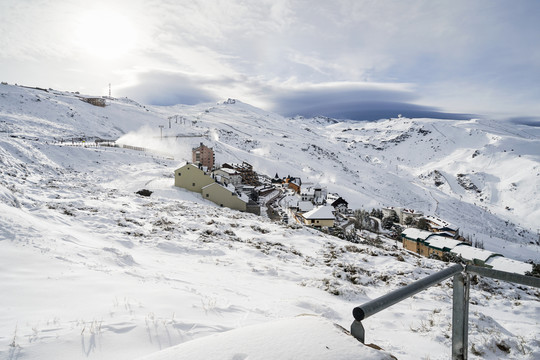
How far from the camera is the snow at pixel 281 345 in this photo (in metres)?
1.88

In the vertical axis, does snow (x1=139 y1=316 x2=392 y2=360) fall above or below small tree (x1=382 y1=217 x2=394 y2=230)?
above

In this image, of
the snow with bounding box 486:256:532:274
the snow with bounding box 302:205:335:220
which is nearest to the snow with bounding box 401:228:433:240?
the snow with bounding box 486:256:532:274

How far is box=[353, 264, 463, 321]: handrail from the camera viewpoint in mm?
2055

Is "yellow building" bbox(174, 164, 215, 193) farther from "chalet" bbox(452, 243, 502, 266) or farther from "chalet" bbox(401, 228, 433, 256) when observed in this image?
"chalet" bbox(401, 228, 433, 256)

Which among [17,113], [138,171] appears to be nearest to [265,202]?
[138,171]

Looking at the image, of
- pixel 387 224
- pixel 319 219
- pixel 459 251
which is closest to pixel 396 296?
pixel 319 219

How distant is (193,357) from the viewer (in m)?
1.96

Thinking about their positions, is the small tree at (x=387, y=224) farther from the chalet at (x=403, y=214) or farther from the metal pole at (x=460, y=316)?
the metal pole at (x=460, y=316)

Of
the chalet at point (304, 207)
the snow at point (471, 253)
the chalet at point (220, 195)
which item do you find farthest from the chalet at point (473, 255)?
the chalet at point (220, 195)

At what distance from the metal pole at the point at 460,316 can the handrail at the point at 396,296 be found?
121 mm

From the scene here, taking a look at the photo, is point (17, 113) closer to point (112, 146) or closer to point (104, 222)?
point (112, 146)

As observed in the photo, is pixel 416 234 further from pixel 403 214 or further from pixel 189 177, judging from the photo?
pixel 403 214

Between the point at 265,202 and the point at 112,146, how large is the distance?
36671 millimetres

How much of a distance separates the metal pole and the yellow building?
4026cm
